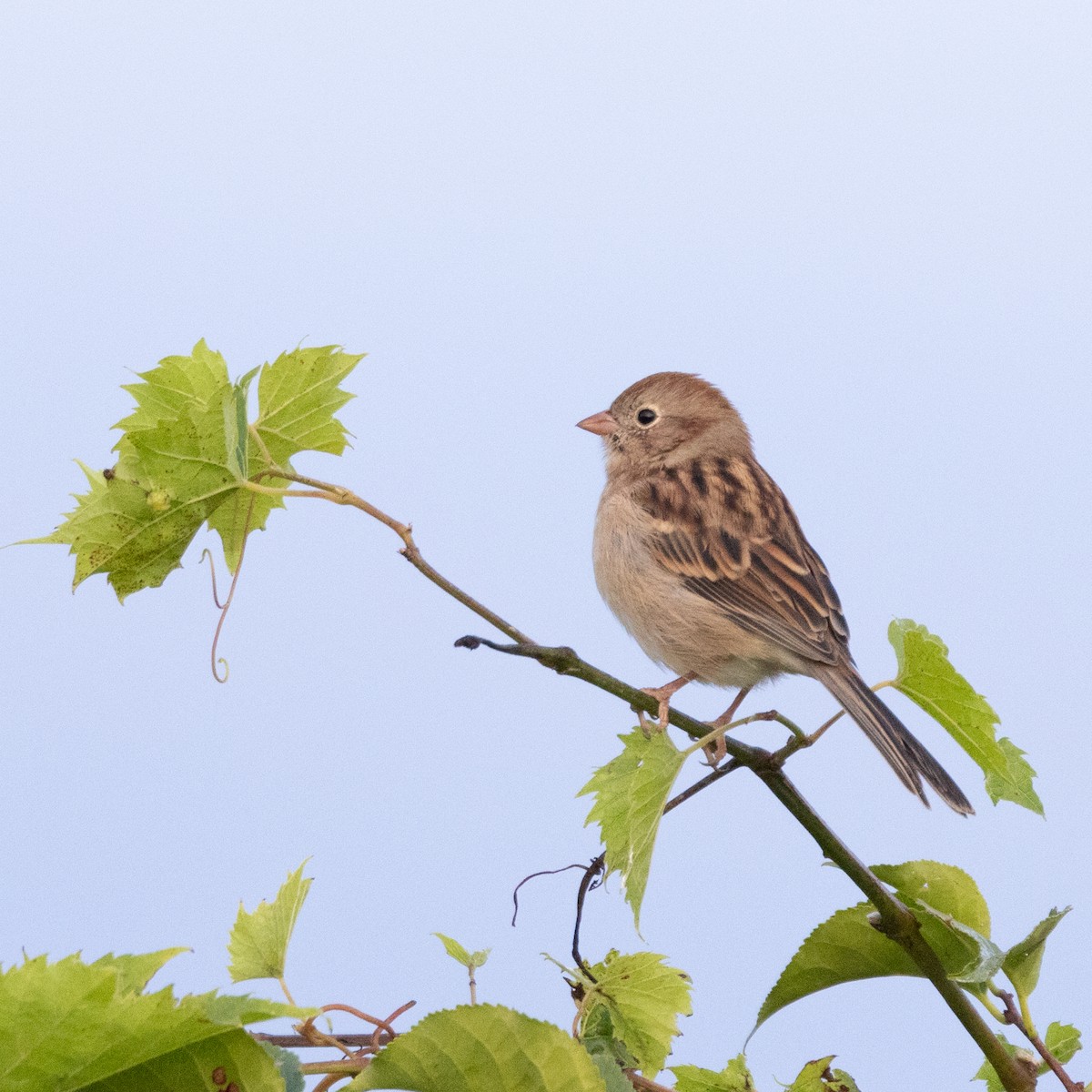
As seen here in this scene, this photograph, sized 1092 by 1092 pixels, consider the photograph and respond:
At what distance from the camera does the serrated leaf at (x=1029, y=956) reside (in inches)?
106

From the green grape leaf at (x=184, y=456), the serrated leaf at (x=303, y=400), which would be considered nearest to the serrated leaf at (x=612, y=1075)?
the green grape leaf at (x=184, y=456)

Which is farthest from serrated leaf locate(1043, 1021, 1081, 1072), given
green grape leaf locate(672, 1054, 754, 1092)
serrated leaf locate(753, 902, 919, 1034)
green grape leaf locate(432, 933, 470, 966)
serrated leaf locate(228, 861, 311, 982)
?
serrated leaf locate(228, 861, 311, 982)

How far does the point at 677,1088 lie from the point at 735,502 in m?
2.76

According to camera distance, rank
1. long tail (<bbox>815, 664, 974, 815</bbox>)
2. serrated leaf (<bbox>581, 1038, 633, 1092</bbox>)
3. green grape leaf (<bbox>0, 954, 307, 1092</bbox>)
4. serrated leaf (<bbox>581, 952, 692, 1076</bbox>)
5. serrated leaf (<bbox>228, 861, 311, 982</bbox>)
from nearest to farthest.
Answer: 1. green grape leaf (<bbox>0, 954, 307, 1092</bbox>)
2. serrated leaf (<bbox>581, 1038, 633, 1092</bbox>)
3. serrated leaf (<bbox>228, 861, 311, 982</bbox>)
4. serrated leaf (<bbox>581, 952, 692, 1076</bbox>)
5. long tail (<bbox>815, 664, 974, 815</bbox>)

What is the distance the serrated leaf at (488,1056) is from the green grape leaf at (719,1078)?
0.92 meters

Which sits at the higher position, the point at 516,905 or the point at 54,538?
the point at 54,538

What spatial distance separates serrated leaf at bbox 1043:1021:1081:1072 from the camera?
2902 millimetres

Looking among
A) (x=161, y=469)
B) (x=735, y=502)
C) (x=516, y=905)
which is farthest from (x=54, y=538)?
(x=735, y=502)

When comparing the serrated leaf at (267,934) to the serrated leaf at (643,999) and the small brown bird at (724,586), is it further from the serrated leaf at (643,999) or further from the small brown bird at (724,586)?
the small brown bird at (724,586)

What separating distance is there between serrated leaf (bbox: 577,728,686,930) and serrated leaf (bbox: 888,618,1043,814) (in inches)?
26.1

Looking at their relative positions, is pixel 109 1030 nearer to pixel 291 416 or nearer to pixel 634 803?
pixel 634 803

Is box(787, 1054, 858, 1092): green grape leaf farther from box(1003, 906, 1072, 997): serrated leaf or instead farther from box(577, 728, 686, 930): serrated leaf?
box(577, 728, 686, 930): serrated leaf

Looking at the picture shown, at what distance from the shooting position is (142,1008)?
5.67 feet

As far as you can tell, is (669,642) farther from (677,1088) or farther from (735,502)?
(677,1088)
